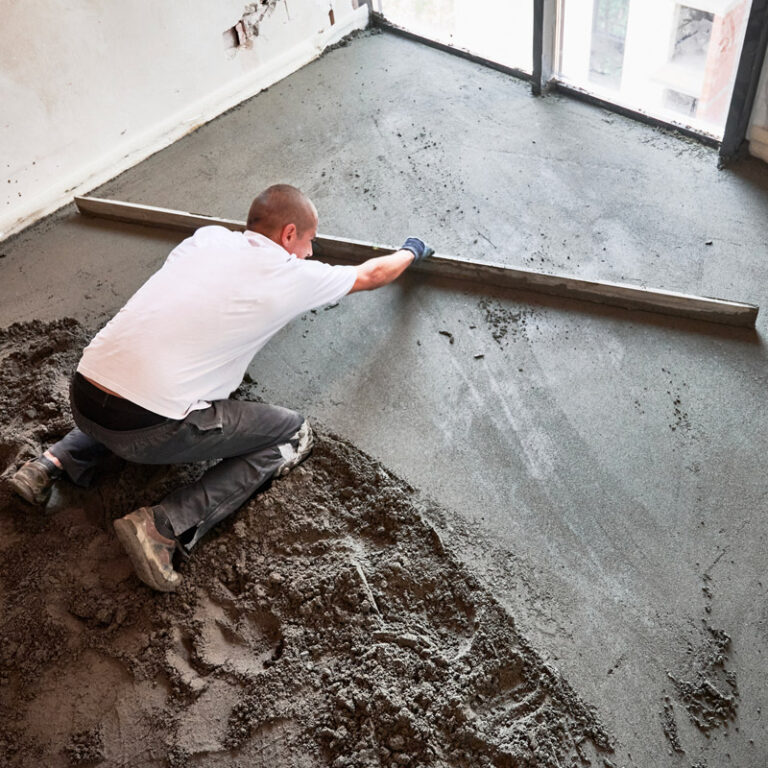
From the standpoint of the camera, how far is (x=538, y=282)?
3.50 metres

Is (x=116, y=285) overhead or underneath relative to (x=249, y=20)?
underneath

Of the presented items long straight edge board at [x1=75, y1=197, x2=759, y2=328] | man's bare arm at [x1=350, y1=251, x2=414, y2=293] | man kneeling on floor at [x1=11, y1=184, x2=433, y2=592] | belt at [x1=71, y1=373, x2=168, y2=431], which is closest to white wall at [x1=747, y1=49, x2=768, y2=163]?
long straight edge board at [x1=75, y1=197, x2=759, y2=328]

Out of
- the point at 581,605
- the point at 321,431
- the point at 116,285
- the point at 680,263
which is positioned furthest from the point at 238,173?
the point at 581,605

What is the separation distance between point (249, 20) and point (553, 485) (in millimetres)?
3942

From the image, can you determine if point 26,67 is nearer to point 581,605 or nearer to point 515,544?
point 515,544

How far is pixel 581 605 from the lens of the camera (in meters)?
2.47

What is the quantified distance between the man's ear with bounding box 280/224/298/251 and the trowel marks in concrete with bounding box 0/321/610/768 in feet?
2.88

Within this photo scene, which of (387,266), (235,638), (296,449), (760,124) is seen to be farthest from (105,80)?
(760,124)

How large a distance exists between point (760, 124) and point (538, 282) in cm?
162

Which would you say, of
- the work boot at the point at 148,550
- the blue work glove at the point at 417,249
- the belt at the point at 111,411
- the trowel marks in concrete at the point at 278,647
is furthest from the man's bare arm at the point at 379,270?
the work boot at the point at 148,550

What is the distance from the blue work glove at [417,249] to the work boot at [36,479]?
1.81 meters

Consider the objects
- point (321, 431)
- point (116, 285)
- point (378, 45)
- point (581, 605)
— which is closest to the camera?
point (581, 605)

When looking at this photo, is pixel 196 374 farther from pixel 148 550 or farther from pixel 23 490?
pixel 23 490

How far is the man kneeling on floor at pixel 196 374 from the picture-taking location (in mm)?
2484
